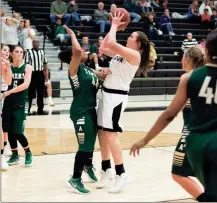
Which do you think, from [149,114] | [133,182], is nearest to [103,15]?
[149,114]

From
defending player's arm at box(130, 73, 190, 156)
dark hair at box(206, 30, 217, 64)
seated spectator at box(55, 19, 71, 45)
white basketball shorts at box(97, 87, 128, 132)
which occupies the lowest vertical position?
seated spectator at box(55, 19, 71, 45)

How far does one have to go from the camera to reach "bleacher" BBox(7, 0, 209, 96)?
14594 mm

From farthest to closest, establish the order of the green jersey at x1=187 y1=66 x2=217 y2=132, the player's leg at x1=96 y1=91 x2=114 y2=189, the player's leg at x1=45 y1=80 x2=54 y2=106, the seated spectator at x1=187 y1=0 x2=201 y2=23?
the seated spectator at x1=187 y1=0 x2=201 y2=23, the player's leg at x1=45 y1=80 x2=54 y2=106, the player's leg at x1=96 y1=91 x2=114 y2=189, the green jersey at x1=187 y1=66 x2=217 y2=132

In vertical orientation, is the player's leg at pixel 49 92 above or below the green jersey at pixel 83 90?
below

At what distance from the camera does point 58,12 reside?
52.1 feet

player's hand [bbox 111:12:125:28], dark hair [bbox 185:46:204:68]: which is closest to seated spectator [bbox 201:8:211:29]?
player's hand [bbox 111:12:125:28]

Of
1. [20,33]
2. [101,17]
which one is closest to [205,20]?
[101,17]

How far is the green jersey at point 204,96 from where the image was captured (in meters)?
2.96

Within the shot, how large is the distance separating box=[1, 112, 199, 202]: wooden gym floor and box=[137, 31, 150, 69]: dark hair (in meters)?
1.26

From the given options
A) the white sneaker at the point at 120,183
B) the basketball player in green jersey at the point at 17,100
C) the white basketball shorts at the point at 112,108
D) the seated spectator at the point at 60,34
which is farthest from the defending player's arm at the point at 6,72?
the seated spectator at the point at 60,34

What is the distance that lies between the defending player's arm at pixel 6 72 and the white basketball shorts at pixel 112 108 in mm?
1423

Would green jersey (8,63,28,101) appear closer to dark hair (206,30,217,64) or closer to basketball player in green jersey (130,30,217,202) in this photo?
basketball player in green jersey (130,30,217,202)

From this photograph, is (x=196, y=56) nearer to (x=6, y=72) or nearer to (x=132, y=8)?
(x=6, y=72)

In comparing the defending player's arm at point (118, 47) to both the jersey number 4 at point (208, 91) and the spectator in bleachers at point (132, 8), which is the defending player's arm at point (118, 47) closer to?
the jersey number 4 at point (208, 91)
